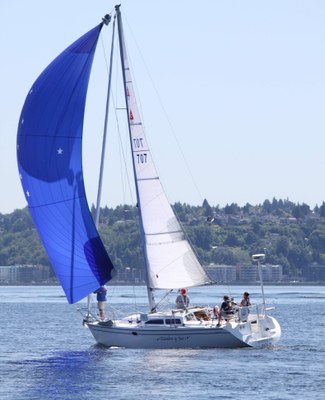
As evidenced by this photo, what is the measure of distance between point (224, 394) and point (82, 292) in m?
10.1

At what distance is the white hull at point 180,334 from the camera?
43.5 m

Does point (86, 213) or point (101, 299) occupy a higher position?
point (86, 213)

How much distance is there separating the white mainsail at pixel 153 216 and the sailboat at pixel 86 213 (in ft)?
0.11

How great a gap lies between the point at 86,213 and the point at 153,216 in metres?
2.30

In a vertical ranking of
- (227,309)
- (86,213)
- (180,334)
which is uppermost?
(86,213)

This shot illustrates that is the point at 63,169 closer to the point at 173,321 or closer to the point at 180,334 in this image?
the point at 173,321

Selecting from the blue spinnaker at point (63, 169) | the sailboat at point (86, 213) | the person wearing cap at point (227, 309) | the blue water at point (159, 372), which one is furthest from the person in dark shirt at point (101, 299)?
the person wearing cap at point (227, 309)

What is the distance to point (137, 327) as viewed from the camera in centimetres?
4391

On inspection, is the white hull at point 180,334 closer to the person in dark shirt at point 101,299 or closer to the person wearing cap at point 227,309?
the person wearing cap at point 227,309

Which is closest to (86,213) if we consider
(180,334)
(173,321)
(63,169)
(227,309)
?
(63,169)

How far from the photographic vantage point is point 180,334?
1714 inches

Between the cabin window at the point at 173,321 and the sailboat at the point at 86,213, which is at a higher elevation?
the sailboat at the point at 86,213

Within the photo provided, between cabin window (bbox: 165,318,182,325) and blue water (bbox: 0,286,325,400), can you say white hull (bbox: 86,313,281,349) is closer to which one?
cabin window (bbox: 165,318,182,325)

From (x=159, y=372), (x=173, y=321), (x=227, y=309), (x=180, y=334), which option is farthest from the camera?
(x=227, y=309)
